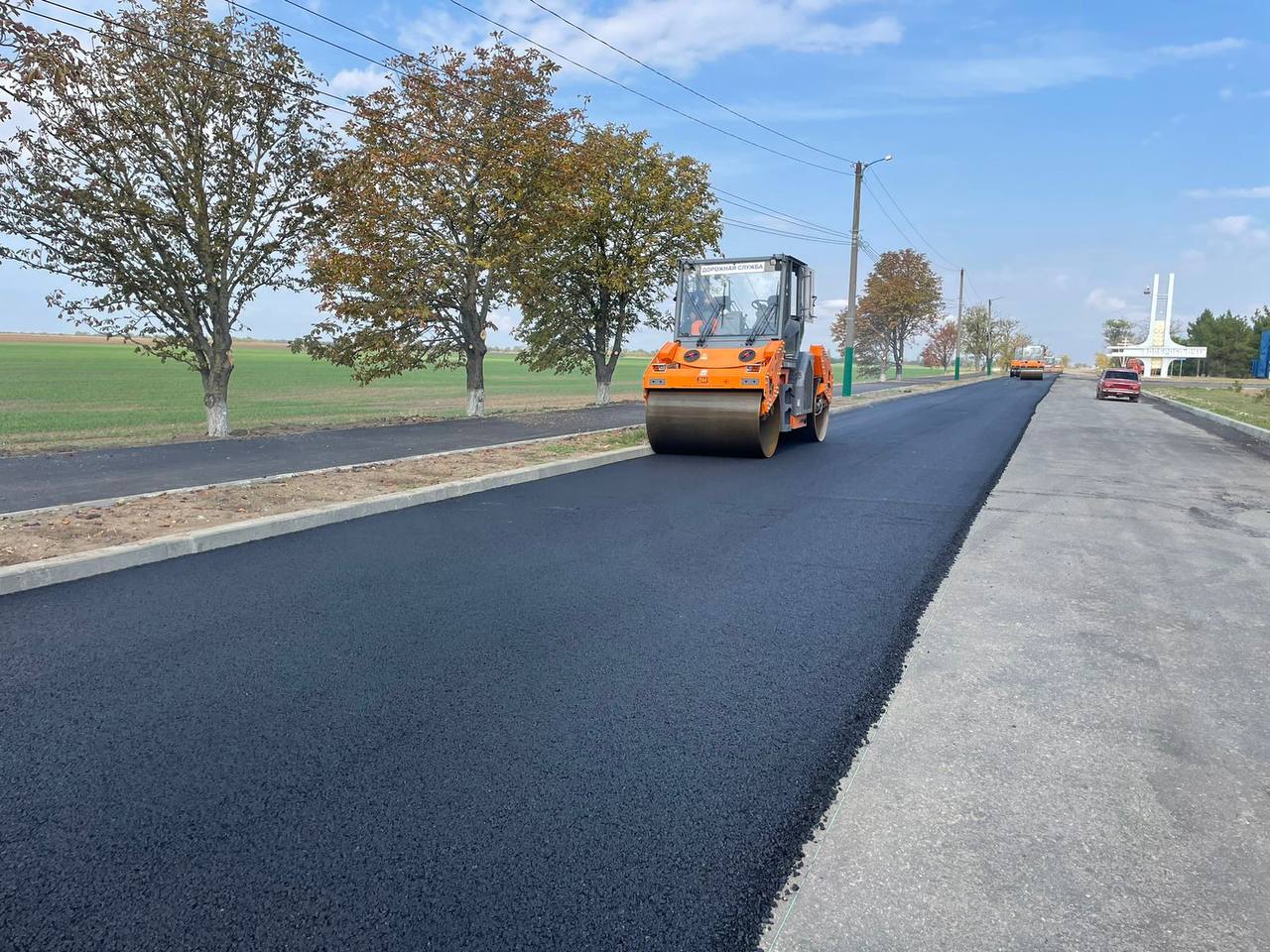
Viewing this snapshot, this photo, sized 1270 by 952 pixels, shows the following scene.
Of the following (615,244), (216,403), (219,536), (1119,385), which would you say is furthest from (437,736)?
(1119,385)

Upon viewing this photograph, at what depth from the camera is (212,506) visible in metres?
7.56

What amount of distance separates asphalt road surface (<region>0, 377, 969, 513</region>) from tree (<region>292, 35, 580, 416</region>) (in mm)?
2660

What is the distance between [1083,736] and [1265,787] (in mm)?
616

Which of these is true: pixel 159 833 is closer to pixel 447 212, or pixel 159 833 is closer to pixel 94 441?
pixel 94 441

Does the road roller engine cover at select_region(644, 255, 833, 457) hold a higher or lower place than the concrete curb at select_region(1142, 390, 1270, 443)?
higher

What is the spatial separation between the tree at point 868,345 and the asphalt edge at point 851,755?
51.5 m

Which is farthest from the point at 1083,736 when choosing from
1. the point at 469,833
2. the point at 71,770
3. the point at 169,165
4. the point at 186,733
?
the point at 169,165

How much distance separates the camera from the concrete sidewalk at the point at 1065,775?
229 cm

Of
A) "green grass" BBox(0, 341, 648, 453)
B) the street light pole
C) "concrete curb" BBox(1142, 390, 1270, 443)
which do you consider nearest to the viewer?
"green grass" BBox(0, 341, 648, 453)

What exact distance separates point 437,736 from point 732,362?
30.6ft

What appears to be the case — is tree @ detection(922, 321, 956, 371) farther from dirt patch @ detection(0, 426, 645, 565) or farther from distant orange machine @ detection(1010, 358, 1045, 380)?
dirt patch @ detection(0, 426, 645, 565)

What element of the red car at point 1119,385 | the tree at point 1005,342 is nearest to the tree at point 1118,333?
the tree at point 1005,342

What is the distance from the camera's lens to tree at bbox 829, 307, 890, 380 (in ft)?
203

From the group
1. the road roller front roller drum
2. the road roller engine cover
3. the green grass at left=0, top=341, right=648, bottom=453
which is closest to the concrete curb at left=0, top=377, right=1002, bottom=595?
the road roller front roller drum
